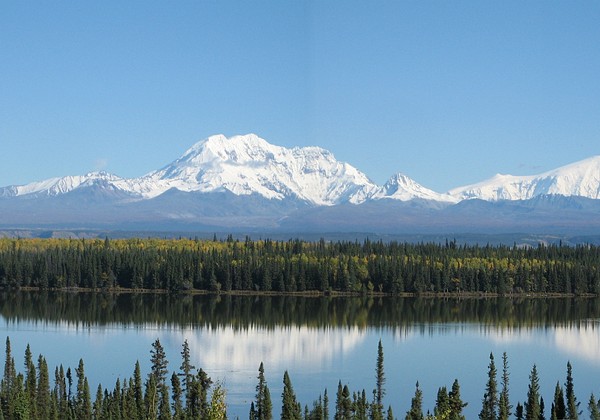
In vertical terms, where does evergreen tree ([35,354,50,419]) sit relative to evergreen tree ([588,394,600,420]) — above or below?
above

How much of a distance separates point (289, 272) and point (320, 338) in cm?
5201

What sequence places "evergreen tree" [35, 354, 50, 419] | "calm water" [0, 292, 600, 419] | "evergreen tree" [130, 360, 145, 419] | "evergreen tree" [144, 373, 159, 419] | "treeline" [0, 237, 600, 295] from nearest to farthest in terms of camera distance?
"evergreen tree" [144, 373, 159, 419] → "evergreen tree" [130, 360, 145, 419] → "evergreen tree" [35, 354, 50, 419] → "calm water" [0, 292, 600, 419] → "treeline" [0, 237, 600, 295]

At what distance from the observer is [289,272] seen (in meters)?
156

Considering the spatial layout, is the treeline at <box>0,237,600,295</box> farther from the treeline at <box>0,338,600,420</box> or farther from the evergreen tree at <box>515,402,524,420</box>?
the evergreen tree at <box>515,402,524,420</box>

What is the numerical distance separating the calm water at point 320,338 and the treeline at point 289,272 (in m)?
9.76

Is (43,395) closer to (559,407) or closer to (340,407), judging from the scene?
(340,407)

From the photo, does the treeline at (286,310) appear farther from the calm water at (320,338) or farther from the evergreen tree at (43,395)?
the evergreen tree at (43,395)

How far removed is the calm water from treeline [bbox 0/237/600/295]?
9.76m

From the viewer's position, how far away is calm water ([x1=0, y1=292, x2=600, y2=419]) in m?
82.4

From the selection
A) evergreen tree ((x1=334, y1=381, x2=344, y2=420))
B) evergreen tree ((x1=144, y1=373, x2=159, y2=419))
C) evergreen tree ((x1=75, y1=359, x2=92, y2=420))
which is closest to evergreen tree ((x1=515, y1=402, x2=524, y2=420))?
evergreen tree ((x1=334, y1=381, x2=344, y2=420))

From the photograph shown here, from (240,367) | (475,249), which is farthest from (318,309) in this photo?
(475,249)

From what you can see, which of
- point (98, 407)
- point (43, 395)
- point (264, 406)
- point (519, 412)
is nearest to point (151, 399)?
point (98, 407)

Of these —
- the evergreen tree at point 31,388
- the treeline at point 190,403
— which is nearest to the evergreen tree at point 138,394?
the treeline at point 190,403

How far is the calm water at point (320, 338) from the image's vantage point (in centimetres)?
8244
